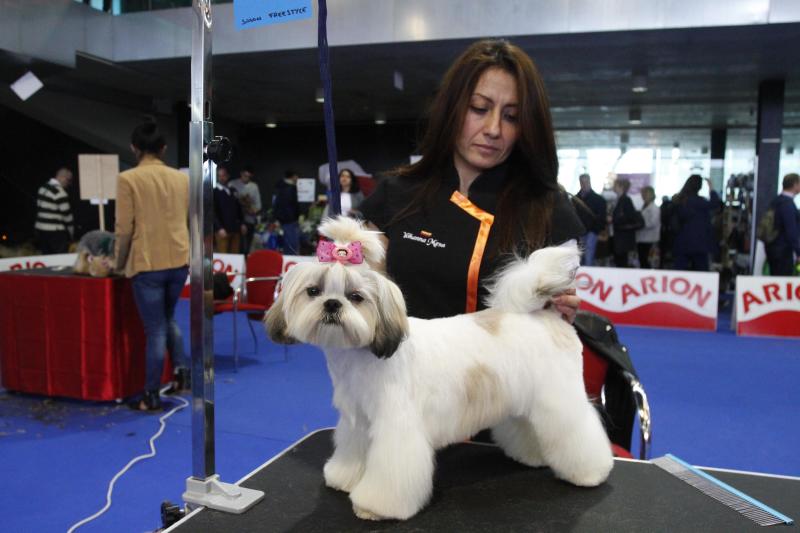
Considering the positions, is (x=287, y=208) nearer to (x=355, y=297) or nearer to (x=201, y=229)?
(x=201, y=229)

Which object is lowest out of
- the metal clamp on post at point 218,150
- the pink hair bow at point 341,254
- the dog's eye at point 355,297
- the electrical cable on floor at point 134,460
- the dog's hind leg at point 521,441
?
the electrical cable on floor at point 134,460

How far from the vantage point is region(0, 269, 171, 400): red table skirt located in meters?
3.96

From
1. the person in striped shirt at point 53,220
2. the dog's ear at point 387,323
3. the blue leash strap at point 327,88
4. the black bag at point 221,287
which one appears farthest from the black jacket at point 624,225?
the dog's ear at point 387,323

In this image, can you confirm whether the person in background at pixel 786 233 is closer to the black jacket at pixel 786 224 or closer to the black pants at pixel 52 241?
the black jacket at pixel 786 224

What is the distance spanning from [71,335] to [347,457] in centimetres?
331

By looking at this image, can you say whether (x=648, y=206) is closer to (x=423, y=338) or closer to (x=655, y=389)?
(x=655, y=389)

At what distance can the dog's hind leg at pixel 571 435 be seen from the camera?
1453mm

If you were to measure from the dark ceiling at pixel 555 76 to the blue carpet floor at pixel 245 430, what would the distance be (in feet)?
14.0

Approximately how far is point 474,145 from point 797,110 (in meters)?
14.4

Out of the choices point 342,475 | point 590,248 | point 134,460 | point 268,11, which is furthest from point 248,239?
point 268,11

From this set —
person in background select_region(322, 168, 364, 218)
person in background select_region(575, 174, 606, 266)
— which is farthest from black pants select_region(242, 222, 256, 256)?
person in background select_region(575, 174, 606, 266)

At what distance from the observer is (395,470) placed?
4.12ft

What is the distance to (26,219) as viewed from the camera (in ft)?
31.0

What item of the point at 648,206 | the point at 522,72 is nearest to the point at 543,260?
Result: the point at 522,72
